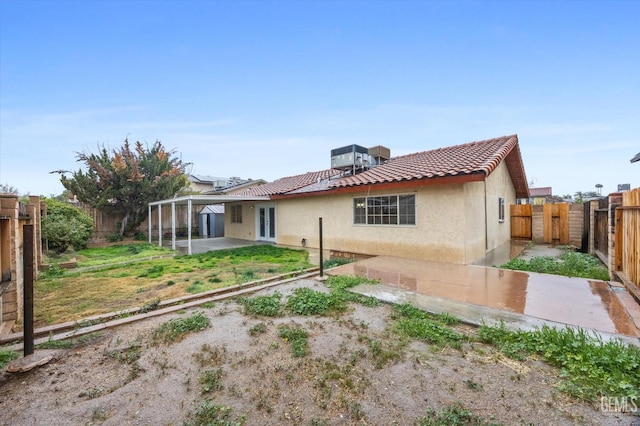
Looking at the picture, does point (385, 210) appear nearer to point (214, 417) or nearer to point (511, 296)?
point (511, 296)

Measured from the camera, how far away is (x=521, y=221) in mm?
12992

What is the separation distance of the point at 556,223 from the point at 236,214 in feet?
51.5

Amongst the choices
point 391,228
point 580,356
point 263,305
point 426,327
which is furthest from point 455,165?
point 263,305

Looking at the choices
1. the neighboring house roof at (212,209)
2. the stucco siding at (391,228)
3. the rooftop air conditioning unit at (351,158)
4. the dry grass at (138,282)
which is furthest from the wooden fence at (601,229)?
the neighboring house roof at (212,209)

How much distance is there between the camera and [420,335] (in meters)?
3.35

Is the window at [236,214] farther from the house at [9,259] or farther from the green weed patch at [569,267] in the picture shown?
the green weed patch at [569,267]

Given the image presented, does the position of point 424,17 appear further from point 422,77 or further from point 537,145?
point 537,145

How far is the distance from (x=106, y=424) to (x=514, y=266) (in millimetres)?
8262

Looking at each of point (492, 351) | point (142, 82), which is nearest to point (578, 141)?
point (492, 351)

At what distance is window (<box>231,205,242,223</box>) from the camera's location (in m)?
16.1

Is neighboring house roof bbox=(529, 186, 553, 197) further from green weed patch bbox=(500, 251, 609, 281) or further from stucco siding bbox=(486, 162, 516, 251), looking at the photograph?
green weed patch bbox=(500, 251, 609, 281)

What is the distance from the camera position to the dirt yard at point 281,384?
207 centimetres

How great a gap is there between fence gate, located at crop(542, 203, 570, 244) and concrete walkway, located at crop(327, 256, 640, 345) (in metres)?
7.21

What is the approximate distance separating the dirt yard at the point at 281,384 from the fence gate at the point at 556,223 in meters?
11.6
